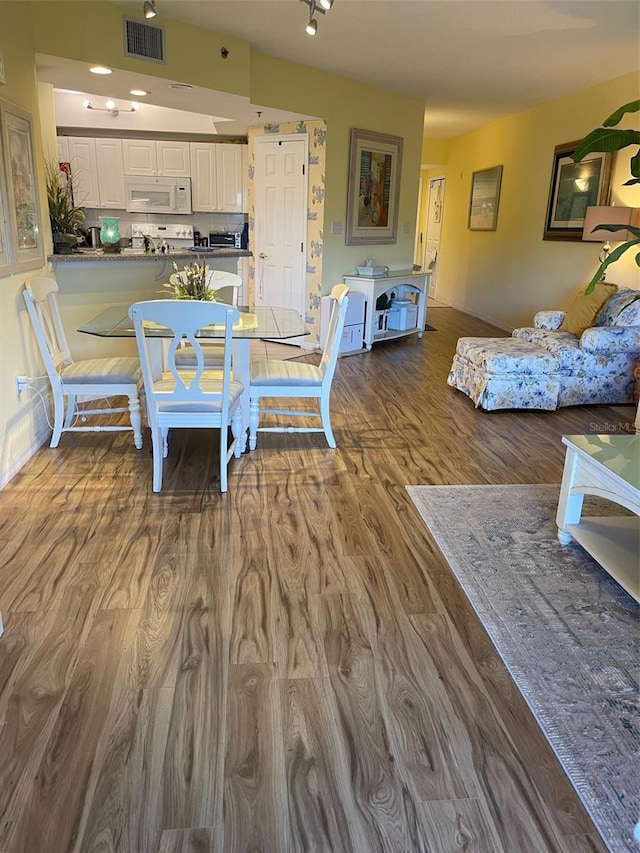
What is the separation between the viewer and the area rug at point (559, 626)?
5.07ft

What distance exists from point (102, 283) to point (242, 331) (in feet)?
5.58

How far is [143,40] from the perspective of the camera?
13.4ft

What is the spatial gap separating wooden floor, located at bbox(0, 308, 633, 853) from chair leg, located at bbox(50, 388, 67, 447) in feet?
1.21

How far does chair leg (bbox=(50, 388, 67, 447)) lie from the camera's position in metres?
3.44

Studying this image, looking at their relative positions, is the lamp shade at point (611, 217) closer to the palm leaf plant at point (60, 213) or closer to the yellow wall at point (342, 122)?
the yellow wall at point (342, 122)

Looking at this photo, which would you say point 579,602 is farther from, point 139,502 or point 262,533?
point 139,502

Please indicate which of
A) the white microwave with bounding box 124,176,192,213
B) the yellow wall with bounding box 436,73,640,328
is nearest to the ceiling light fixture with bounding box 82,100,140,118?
the white microwave with bounding box 124,176,192,213

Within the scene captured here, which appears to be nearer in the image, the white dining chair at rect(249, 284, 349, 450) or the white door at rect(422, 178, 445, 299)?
the white dining chair at rect(249, 284, 349, 450)

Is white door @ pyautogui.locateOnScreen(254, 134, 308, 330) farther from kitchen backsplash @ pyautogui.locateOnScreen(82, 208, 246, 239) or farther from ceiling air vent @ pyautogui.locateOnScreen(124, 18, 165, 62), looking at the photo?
ceiling air vent @ pyautogui.locateOnScreen(124, 18, 165, 62)

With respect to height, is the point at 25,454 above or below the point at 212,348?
below

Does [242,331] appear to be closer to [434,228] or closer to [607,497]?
[607,497]

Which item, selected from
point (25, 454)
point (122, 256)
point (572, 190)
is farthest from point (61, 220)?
point (572, 190)

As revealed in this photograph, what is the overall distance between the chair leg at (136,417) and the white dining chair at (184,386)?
41 cm

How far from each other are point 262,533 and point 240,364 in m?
1.14
